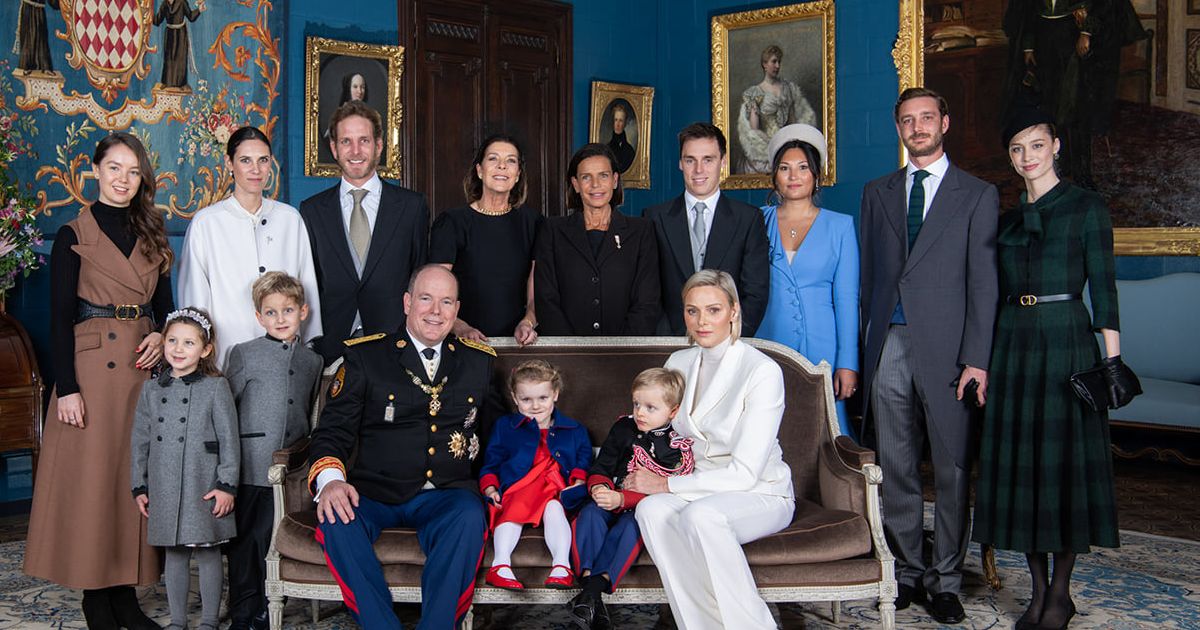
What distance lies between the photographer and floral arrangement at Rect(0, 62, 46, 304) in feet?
17.9

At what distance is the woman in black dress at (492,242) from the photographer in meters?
4.34

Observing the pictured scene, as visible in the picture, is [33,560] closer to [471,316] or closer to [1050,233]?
[471,316]

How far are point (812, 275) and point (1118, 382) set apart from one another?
1.17 m

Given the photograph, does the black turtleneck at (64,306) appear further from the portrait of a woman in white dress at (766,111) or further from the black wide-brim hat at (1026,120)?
the portrait of a woman in white dress at (766,111)

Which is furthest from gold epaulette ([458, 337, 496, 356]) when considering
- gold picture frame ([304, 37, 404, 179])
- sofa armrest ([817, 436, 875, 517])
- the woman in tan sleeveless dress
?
gold picture frame ([304, 37, 404, 179])

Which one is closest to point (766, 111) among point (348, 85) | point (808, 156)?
point (348, 85)

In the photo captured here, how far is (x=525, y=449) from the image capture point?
12.4 feet

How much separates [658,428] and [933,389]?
110 centimetres

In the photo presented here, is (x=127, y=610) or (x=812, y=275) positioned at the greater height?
(x=812, y=275)

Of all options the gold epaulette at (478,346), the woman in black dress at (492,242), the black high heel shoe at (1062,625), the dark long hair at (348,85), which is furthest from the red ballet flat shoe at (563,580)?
the dark long hair at (348,85)

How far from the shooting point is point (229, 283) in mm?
4023

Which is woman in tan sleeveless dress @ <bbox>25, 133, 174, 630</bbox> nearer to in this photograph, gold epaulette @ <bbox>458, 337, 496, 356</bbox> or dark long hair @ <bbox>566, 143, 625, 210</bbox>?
gold epaulette @ <bbox>458, 337, 496, 356</bbox>

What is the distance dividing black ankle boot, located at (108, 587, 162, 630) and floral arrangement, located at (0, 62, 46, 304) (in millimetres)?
2246

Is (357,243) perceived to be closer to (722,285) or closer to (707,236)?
(707,236)
